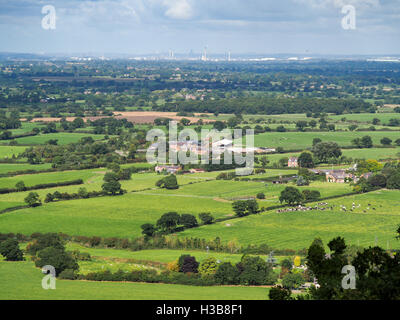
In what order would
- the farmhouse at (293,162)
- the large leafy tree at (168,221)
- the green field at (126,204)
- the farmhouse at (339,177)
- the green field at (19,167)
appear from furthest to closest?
the farmhouse at (293,162)
the green field at (19,167)
the farmhouse at (339,177)
the green field at (126,204)
the large leafy tree at (168,221)

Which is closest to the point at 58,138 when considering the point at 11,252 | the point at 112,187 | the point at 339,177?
the point at 112,187

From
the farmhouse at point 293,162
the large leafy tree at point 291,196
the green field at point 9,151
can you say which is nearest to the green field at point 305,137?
the farmhouse at point 293,162

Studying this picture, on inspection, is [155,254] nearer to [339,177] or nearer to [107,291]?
[107,291]

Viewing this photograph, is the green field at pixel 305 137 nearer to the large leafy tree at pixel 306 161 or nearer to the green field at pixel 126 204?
the large leafy tree at pixel 306 161

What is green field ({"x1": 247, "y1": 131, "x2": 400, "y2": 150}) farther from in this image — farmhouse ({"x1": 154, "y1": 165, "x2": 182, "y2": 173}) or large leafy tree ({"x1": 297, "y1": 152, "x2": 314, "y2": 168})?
farmhouse ({"x1": 154, "y1": 165, "x2": 182, "y2": 173})

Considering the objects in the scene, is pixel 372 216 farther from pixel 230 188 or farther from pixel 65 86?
pixel 65 86

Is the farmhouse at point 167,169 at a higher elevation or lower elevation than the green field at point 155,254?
higher
